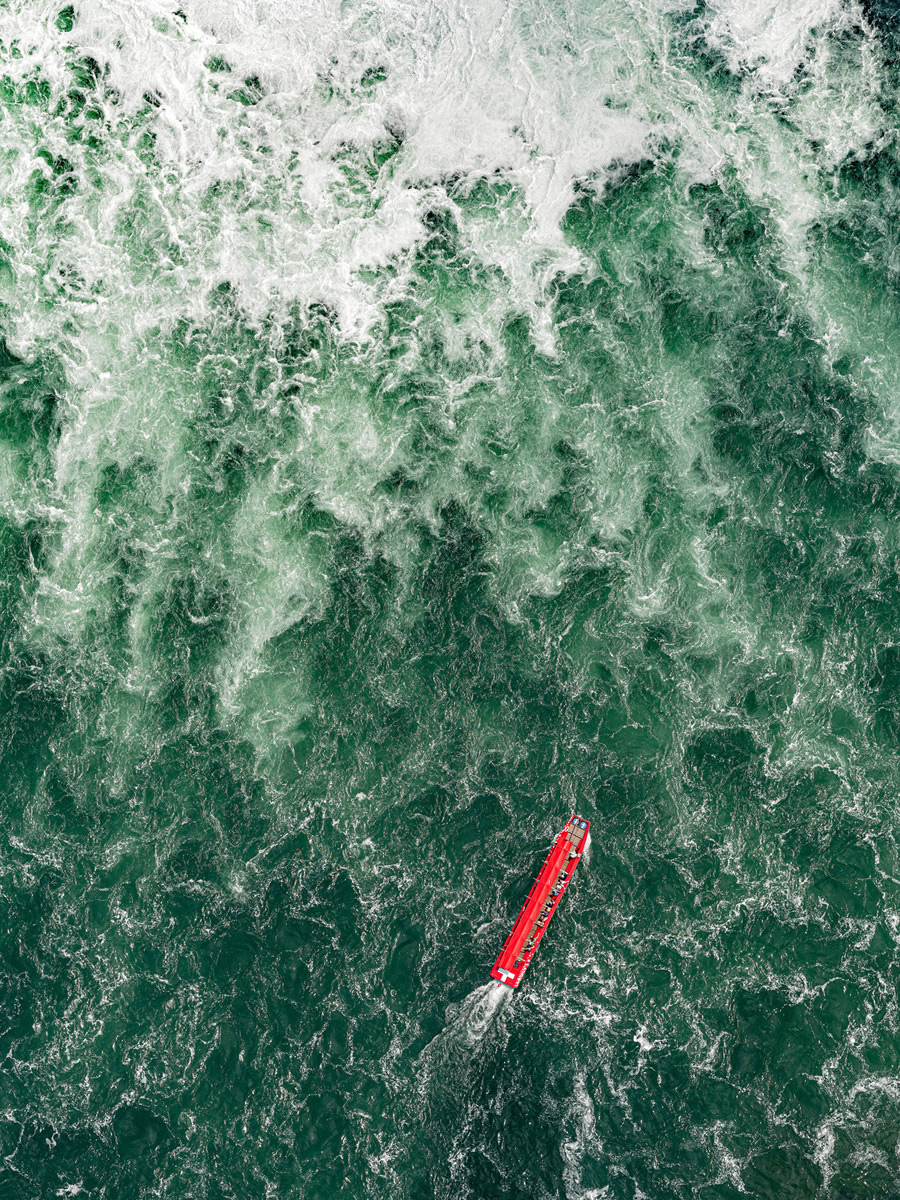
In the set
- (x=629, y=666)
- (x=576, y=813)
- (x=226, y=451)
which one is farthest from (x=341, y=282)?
(x=576, y=813)

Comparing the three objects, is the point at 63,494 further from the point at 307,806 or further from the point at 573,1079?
the point at 573,1079

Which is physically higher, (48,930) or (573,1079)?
(573,1079)

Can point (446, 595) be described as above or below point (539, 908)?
above

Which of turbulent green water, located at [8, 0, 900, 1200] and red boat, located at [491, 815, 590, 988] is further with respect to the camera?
turbulent green water, located at [8, 0, 900, 1200]

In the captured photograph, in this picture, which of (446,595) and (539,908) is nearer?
(539,908)

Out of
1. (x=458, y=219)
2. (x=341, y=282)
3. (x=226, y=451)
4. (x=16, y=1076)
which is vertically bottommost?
(x=16, y=1076)
